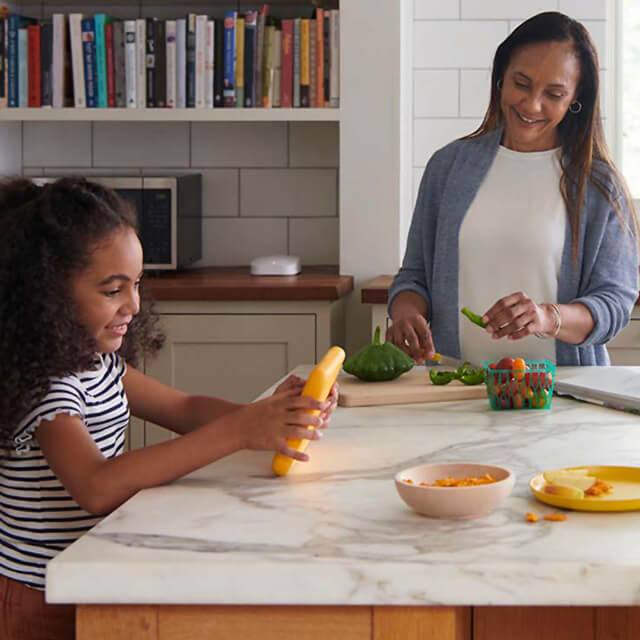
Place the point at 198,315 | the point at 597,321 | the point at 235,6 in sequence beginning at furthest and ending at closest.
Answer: the point at 235,6 < the point at 198,315 < the point at 597,321

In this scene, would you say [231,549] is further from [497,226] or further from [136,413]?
[497,226]

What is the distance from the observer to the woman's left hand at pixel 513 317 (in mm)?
1672

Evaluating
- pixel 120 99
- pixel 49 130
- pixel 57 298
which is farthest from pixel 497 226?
pixel 49 130

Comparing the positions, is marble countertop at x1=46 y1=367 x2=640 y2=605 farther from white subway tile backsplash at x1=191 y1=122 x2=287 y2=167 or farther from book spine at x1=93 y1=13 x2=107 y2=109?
white subway tile backsplash at x1=191 y1=122 x2=287 y2=167

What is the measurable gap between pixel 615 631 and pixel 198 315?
1969 millimetres

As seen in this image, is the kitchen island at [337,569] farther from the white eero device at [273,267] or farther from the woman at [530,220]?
the white eero device at [273,267]

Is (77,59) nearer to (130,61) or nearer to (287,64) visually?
(130,61)

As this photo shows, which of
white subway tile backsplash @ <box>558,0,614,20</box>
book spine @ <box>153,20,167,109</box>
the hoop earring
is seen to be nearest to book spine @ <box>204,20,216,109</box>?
book spine @ <box>153,20,167,109</box>

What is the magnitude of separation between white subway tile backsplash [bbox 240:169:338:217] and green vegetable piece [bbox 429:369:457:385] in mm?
1764

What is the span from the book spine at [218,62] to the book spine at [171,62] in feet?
0.39

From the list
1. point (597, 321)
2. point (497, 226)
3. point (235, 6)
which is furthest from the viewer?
point (235, 6)

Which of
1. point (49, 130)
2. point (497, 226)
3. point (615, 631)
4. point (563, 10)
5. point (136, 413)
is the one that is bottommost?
point (615, 631)

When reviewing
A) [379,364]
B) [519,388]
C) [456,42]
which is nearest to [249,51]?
[456,42]

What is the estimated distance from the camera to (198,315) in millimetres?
2879
